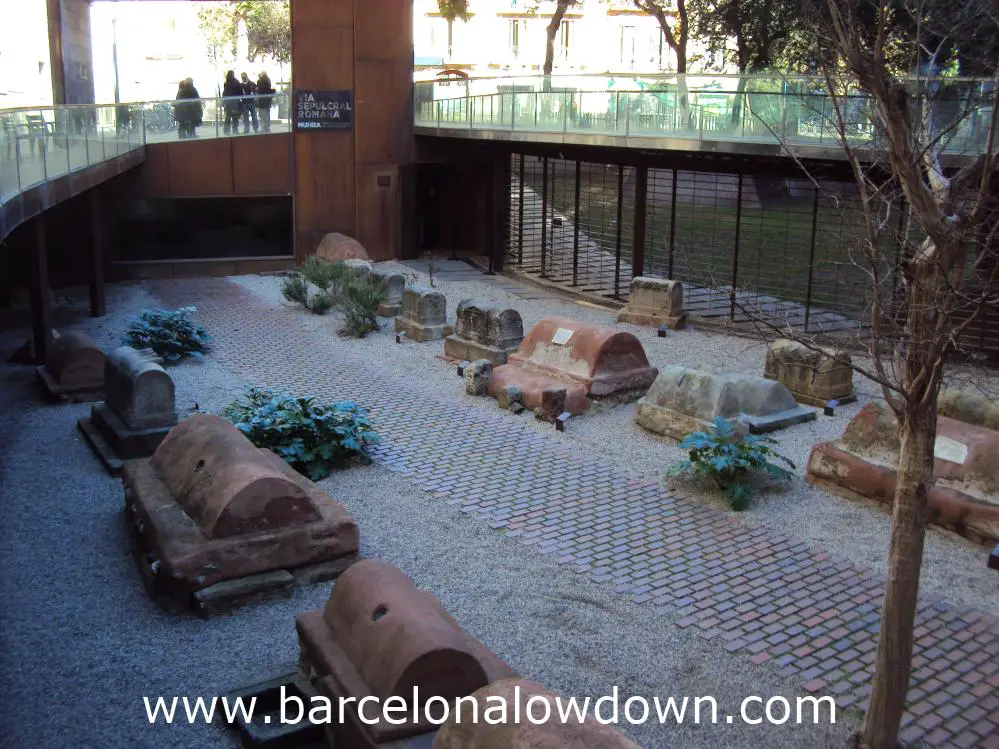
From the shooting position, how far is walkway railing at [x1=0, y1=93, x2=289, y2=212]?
37.7 ft

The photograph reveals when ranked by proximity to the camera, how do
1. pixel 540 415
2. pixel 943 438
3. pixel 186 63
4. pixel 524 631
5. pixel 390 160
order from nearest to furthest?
pixel 524 631 < pixel 943 438 < pixel 540 415 < pixel 390 160 < pixel 186 63

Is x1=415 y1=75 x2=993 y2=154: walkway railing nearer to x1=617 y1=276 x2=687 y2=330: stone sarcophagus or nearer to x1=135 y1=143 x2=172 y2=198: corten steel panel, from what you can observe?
x1=617 y1=276 x2=687 y2=330: stone sarcophagus

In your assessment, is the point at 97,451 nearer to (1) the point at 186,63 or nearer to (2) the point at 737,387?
(2) the point at 737,387

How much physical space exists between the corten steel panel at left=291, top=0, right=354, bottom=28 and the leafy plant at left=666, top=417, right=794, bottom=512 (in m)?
17.2

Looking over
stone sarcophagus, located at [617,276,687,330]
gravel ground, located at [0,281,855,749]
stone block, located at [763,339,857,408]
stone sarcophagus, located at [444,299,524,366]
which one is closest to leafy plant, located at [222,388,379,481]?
gravel ground, located at [0,281,855,749]

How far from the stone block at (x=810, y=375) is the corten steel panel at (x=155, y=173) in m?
15.2

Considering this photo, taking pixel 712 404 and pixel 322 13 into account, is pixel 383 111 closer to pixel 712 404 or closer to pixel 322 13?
pixel 322 13

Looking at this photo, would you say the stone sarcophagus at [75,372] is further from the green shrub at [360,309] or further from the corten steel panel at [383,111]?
the corten steel panel at [383,111]

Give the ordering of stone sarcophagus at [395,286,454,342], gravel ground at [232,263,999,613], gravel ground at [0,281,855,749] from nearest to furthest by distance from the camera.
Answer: gravel ground at [0,281,855,749], gravel ground at [232,263,999,613], stone sarcophagus at [395,286,454,342]

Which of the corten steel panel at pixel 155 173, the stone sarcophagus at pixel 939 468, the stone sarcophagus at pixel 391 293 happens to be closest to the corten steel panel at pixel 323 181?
the corten steel panel at pixel 155 173

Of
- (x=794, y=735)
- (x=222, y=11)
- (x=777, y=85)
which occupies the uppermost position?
(x=222, y=11)

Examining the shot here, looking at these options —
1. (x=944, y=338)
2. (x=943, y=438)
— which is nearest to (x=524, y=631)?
(x=944, y=338)

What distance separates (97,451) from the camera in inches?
442

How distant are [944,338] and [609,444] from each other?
674 cm
